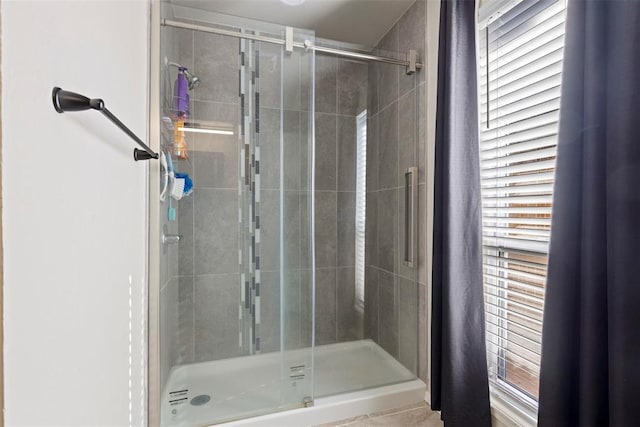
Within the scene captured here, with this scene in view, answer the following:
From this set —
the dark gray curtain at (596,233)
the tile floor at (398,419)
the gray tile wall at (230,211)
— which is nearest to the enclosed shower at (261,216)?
the gray tile wall at (230,211)

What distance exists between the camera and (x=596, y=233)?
2.59 ft

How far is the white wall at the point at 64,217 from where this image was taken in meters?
0.40

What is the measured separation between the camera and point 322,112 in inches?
84.0

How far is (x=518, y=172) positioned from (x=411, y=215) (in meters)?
0.62

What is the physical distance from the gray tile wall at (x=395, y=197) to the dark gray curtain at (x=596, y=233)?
83 cm

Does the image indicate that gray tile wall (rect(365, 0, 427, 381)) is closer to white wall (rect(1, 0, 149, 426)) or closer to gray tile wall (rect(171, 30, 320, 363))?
gray tile wall (rect(171, 30, 320, 363))

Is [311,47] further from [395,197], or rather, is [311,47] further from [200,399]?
[200,399]

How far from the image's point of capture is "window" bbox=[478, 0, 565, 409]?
1091mm

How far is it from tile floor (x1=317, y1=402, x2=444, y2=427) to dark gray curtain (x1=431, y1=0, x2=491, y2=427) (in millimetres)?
221

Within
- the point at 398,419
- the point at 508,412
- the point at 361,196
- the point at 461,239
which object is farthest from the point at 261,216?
the point at 508,412

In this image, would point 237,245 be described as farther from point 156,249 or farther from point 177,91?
point 177,91

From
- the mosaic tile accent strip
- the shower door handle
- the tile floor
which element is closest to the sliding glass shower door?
the mosaic tile accent strip

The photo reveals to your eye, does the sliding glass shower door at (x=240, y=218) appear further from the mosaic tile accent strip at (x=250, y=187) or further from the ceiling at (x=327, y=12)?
the ceiling at (x=327, y=12)

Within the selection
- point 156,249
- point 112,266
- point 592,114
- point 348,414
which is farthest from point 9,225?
point 348,414
